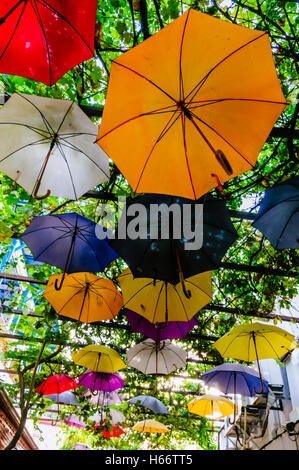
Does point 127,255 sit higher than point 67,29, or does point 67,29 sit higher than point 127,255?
point 67,29

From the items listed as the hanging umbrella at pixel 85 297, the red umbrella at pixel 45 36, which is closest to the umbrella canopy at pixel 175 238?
the red umbrella at pixel 45 36

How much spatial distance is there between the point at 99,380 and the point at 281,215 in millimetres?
4792

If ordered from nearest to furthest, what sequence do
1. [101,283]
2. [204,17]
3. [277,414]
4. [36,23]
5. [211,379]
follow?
[204,17]
[36,23]
[101,283]
[211,379]
[277,414]

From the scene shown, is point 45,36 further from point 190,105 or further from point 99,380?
point 99,380

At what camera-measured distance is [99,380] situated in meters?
6.01

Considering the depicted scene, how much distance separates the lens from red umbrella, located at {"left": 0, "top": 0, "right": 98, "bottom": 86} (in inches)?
69.7

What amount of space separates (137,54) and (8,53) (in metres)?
0.81

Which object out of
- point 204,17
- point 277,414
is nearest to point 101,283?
point 204,17

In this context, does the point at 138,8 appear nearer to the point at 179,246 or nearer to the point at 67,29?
the point at 67,29

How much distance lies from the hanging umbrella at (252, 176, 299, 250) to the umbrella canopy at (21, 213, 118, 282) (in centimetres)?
164

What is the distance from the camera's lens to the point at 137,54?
1.74 meters

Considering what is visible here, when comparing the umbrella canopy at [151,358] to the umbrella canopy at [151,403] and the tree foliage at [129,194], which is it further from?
the umbrella canopy at [151,403]

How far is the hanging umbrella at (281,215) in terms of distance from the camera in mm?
2943

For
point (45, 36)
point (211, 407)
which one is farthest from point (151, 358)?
point (45, 36)
